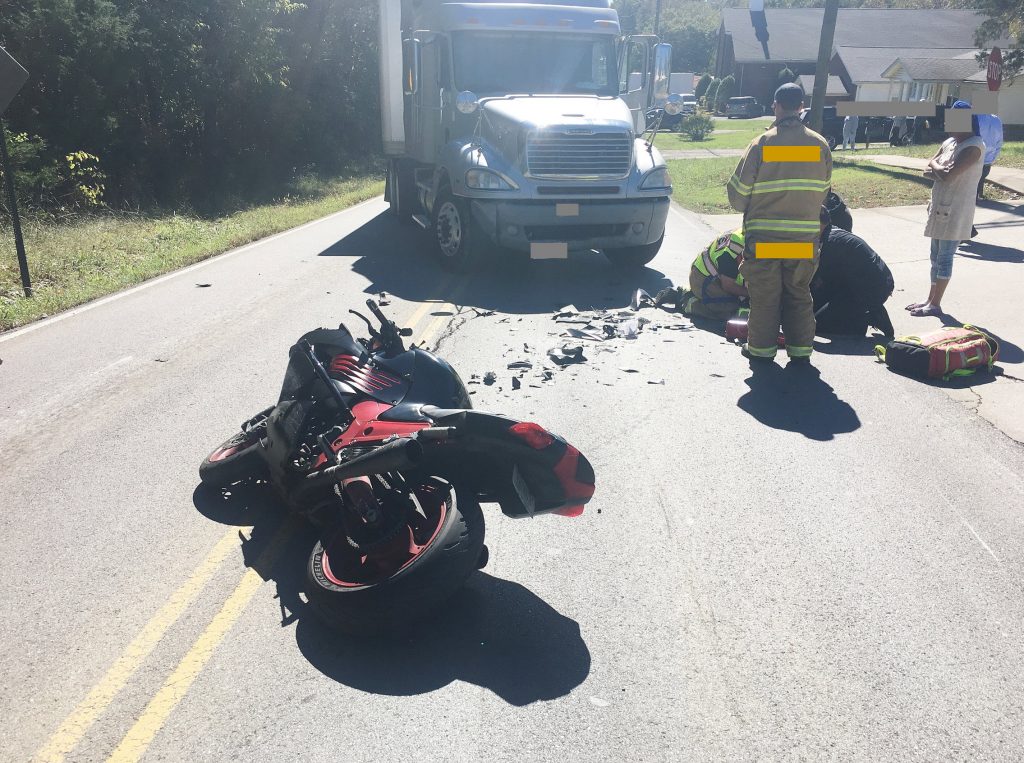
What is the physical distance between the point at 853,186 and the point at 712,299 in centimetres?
1360

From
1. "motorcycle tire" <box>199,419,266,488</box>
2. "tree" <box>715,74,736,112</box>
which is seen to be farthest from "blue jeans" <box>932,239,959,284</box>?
"tree" <box>715,74,736,112</box>

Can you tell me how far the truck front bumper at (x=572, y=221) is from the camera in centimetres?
1090

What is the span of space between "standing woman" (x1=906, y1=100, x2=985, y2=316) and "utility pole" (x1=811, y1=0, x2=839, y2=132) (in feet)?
38.9

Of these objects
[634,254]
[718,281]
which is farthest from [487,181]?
[718,281]

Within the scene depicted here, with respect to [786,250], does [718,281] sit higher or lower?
lower

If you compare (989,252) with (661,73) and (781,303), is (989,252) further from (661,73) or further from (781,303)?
(781,303)

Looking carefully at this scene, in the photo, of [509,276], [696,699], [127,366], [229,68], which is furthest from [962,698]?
[229,68]

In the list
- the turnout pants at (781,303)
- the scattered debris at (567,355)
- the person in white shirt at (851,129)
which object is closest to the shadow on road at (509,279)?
the scattered debris at (567,355)

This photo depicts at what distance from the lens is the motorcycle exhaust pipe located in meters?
3.70

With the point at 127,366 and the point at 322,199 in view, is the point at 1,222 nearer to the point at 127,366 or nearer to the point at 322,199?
the point at 322,199

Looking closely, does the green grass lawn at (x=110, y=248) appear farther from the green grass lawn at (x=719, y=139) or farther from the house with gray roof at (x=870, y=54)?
the house with gray roof at (x=870, y=54)

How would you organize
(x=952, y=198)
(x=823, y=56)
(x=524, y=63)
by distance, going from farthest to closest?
(x=823, y=56) → (x=524, y=63) → (x=952, y=198)

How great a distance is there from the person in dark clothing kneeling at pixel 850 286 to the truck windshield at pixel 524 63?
508 centimetres

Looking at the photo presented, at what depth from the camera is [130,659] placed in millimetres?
3701
